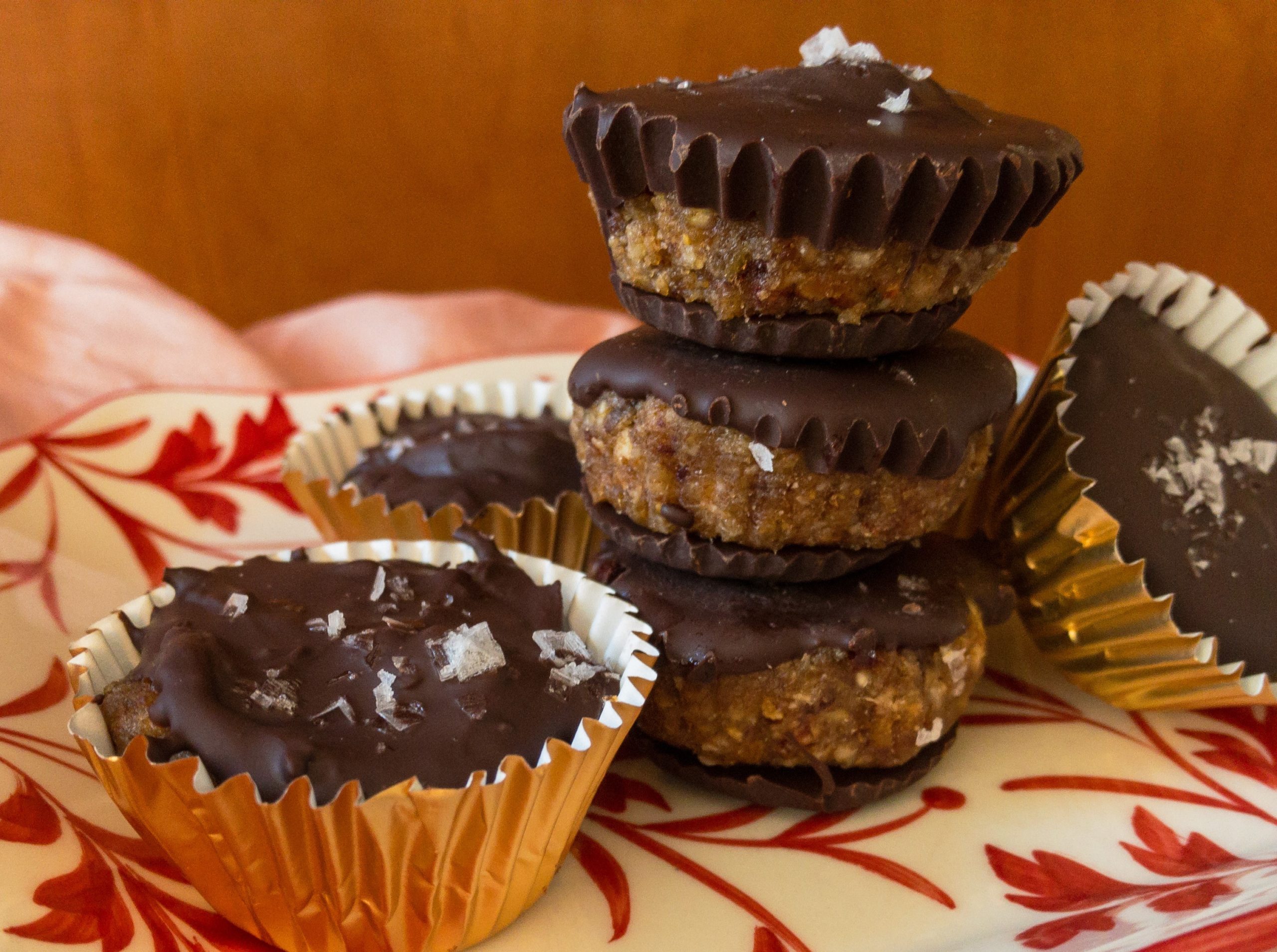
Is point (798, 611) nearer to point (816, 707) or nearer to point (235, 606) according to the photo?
point (816, 707)

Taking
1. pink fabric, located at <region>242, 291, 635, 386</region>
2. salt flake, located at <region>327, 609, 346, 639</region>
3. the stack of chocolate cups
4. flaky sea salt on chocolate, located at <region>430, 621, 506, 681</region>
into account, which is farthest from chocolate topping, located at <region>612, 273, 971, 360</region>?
pink fabric, located at <region>242, 291, 635, 386</region>

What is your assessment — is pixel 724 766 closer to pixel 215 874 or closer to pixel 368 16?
pixel 215 874

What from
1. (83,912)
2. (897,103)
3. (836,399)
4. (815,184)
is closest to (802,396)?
(836,399)

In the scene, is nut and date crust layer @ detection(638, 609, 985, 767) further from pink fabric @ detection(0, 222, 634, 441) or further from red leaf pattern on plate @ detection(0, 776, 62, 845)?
pink fabric @ detection(0, 222, 634, 441)

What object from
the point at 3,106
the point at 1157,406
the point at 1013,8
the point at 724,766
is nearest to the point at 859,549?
the point at 724,766

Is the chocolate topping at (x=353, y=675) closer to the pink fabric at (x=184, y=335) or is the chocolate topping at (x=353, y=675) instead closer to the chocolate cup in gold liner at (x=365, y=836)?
the chocolate cup in gold liner at (x=365, y=836)

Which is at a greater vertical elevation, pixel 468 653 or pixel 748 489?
pixel 748 489
